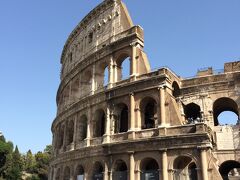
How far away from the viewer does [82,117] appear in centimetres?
2456

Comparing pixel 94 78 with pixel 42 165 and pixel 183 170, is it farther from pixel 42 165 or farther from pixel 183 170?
pixel 42 165

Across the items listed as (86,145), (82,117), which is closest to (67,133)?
(82,117)

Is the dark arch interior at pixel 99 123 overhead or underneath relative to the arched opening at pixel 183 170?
overhead

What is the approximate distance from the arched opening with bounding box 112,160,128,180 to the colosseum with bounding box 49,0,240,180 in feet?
0.22

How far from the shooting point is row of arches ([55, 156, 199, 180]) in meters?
17.2

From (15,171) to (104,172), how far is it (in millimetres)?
33871

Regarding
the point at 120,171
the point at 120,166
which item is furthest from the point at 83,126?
the point at 120,171

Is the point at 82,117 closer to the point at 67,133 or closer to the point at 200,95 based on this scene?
the point at 67,133

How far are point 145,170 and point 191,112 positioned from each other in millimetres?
6583

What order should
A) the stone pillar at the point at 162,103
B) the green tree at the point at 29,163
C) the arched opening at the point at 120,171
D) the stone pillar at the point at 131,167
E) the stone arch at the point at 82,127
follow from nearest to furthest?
the stone pillar at the point at 162,103 → the stone pillar at the point at 131,167 → the arched opening at the point at 120,171 → the stone arch at the point at 82,127 → the green tree at the point at 29,163

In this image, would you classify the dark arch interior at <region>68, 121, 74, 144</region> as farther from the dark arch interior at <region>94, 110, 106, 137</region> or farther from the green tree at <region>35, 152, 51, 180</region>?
the green tree at <region>35, 152, 51, 180</region>

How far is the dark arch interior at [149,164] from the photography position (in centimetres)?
1866

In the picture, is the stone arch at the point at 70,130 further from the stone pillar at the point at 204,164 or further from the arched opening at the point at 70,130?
the stone pillar at the point at 204,164

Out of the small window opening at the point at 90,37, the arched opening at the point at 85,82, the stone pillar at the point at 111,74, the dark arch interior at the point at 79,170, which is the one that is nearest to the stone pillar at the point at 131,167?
the stone pillar at the point at 111,74
